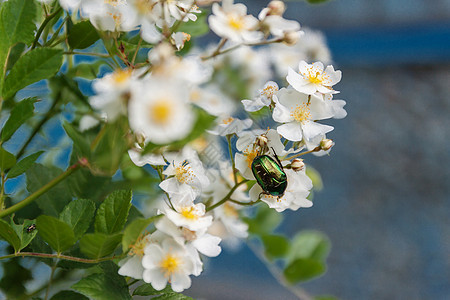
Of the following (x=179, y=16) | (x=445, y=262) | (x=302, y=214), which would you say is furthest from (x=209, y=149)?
(x=445, y=262)

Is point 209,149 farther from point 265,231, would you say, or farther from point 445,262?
point 445,262

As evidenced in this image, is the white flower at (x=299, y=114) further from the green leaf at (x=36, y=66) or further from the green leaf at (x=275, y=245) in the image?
the green leaf at (x=275, y=245)

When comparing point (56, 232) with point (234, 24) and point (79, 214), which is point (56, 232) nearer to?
point (79, 214)

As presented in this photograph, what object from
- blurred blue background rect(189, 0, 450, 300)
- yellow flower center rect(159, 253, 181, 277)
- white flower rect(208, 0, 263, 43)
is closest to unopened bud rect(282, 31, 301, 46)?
white flower rect(208, 0, 263, 43)

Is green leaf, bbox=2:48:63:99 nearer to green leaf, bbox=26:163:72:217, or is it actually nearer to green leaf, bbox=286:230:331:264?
green leaf, bbox=26:163:72:217

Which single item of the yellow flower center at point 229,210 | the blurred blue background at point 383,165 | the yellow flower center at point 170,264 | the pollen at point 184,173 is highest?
the pollen at point 184,173

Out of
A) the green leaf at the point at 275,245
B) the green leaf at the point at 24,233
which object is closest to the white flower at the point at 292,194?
the green leaf at the point at 24,233
